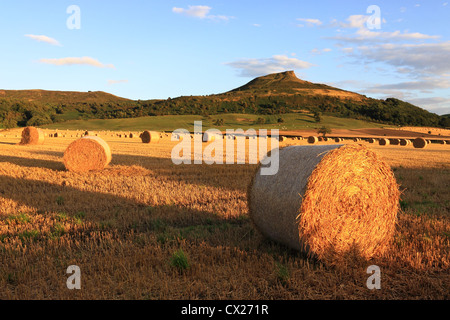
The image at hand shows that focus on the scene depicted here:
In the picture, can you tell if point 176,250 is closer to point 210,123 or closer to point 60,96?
point 210,123

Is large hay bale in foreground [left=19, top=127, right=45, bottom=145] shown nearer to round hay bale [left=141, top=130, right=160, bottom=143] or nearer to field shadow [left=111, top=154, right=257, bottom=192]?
round hay bale [left=141, top=130, right=160, bottom=143]

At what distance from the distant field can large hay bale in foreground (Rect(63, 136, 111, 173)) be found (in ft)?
228

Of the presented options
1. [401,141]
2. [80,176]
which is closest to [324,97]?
[401,141]

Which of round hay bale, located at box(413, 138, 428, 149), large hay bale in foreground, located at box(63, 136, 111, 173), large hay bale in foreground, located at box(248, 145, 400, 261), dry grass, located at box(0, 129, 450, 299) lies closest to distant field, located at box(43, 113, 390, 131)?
round hay bale, located at box(413, 138, 428, 149)

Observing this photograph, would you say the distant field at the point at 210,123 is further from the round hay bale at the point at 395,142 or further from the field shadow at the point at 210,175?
the field shadow at the point at 210,175

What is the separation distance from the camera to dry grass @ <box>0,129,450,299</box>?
5070 millimetres

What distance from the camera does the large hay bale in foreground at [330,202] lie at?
20.5ft

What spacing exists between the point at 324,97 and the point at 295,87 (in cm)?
3256

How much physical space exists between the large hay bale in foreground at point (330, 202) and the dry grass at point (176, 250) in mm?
346

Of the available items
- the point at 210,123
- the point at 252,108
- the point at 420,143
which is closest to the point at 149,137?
the point at 420,143

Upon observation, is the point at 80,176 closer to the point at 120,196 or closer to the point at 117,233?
the point at 120,196

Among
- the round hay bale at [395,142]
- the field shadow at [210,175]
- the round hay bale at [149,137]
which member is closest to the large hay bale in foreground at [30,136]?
the round hay bale at [149,137]

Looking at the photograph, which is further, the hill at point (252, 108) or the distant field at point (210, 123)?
the hill at point (252, 108)

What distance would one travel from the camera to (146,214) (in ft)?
29.4
